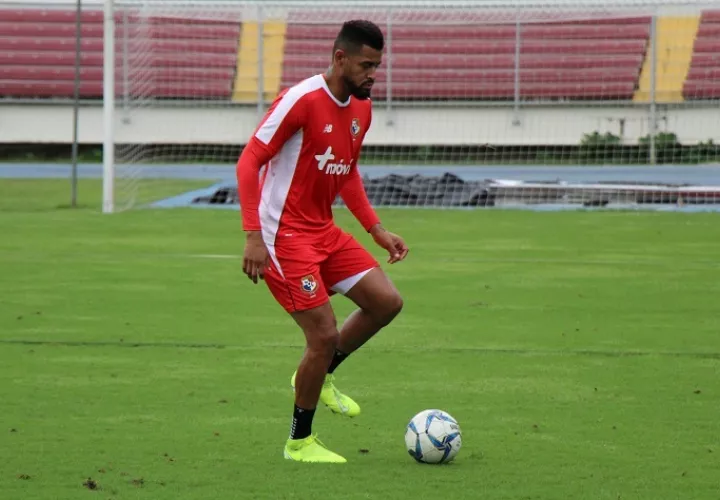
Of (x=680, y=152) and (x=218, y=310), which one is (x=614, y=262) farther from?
(x=680, y=152)

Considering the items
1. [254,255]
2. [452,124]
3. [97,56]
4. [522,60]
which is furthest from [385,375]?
[97,56]

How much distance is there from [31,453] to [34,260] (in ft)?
26.7

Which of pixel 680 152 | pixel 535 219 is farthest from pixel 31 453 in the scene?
pixel 680 152

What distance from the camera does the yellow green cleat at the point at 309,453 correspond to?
5789mm

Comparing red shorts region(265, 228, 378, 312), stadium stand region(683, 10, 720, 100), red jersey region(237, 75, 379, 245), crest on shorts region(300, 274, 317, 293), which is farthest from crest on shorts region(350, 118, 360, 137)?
stadium stand region(683, 10, 720, 100)

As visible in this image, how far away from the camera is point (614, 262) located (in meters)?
13.9

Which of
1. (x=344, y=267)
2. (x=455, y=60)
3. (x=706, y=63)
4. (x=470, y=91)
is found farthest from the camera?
(x=455, y=60)

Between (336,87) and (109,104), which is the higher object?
(336,87)

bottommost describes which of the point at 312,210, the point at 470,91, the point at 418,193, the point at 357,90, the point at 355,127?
the point at 418,193

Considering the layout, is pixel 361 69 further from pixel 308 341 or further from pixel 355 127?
pixel 308 341

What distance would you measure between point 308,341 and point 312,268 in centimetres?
32

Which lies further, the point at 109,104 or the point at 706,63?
the point at 706,63

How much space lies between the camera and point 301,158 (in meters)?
6.11

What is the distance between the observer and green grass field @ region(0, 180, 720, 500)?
5.55 metres
